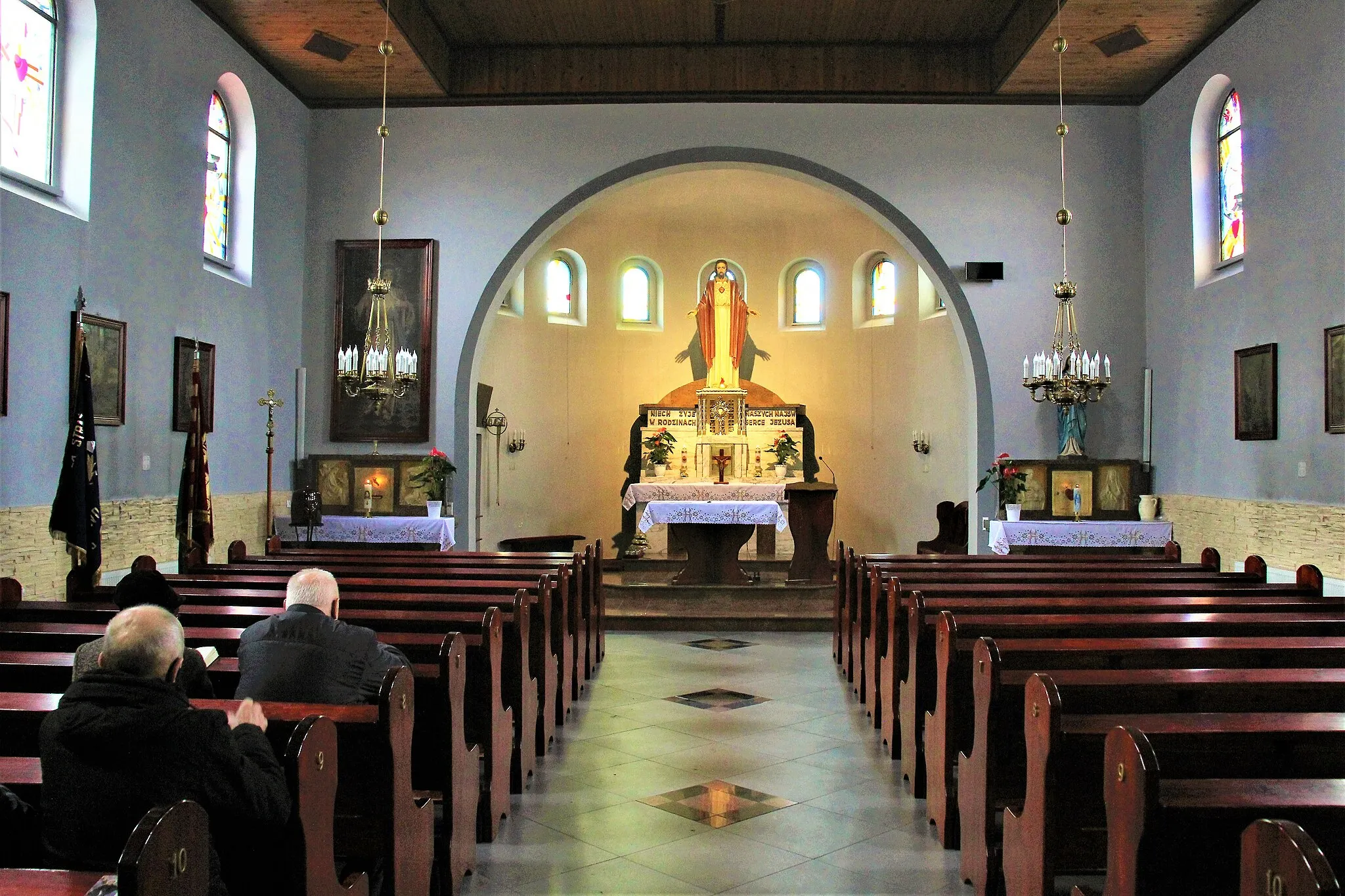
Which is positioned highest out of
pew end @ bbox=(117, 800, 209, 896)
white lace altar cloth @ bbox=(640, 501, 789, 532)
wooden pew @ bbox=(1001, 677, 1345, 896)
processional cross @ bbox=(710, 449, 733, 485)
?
processional cross @ bbox=(710, 449, 733, 485)

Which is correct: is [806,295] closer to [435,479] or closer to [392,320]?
[392,320]

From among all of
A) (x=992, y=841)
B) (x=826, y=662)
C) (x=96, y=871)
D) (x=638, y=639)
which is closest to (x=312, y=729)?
(x=96, y=871)

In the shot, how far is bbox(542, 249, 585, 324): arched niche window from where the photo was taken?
50.0ft

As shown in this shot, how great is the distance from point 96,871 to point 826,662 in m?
6.45

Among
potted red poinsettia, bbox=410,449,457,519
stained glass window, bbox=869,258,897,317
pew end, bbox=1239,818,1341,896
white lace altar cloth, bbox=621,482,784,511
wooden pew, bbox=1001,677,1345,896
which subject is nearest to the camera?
pew end, bbox=1239,818,1341,896

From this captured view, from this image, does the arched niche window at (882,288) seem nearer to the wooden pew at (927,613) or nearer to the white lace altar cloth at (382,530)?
the white lace altar cloth at (382,530)

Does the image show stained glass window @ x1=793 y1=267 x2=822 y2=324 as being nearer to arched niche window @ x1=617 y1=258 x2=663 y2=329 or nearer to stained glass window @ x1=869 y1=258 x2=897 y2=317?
stained glass window @ x1=869 y1=258 x2=897 y2=317

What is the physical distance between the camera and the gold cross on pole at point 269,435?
940 centimetres

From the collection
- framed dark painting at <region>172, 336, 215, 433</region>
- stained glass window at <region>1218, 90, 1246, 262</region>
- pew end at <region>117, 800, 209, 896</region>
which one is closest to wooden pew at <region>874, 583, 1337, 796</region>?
pew end at <region>117, 800, 209, 896</region>

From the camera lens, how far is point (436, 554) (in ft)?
26.7

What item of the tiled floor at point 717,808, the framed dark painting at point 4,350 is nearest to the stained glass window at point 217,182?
the framed dark painting at point 4,350

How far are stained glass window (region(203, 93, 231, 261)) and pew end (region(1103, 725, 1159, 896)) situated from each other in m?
8.90

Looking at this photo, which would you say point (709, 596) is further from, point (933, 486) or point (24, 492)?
point (24, 492)

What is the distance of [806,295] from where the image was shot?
16.1 metres
